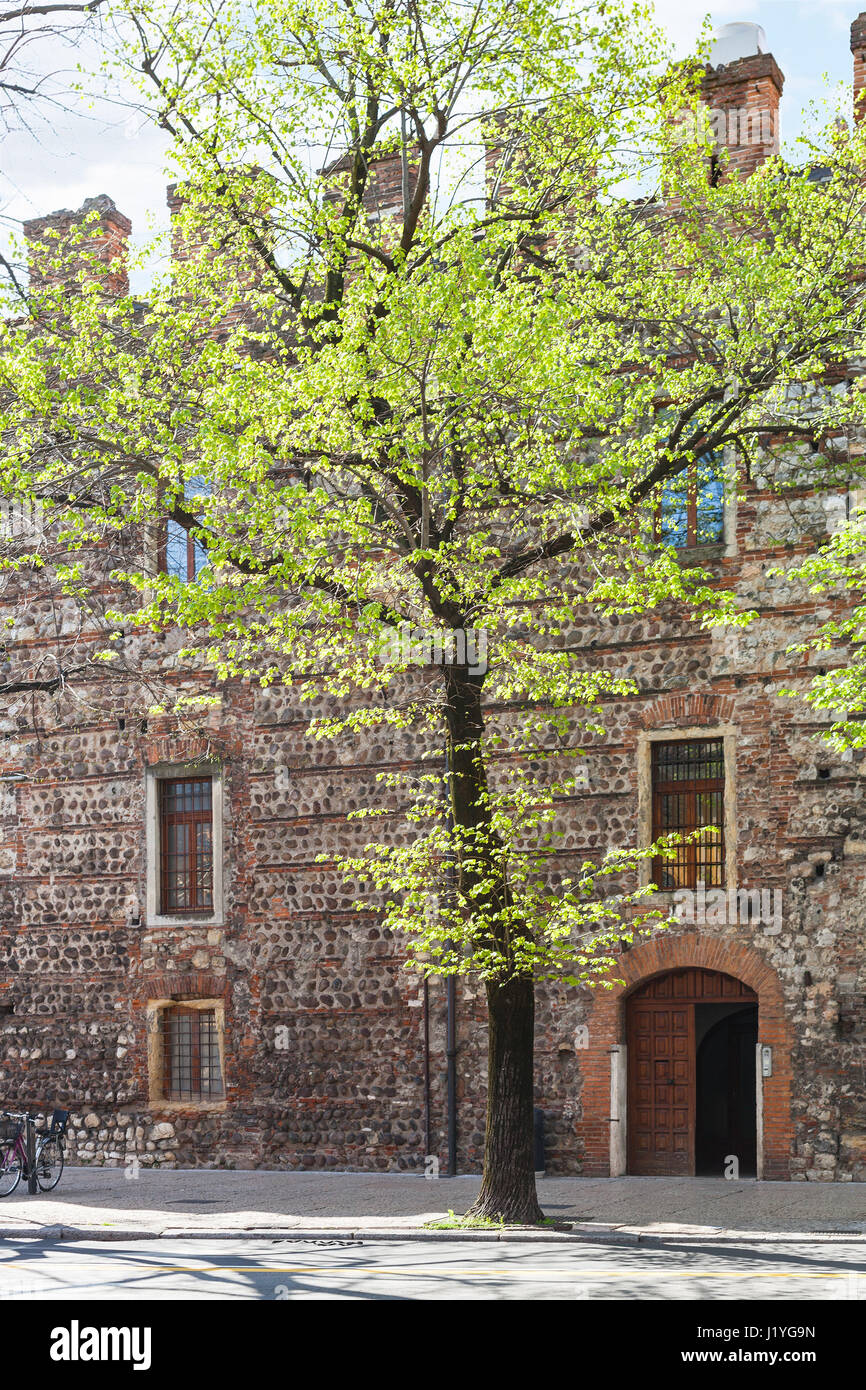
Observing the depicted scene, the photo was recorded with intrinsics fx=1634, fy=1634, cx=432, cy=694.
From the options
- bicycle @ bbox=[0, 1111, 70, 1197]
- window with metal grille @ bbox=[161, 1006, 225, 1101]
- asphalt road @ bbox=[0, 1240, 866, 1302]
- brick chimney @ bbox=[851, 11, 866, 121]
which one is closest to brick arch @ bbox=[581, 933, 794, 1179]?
asphalt road @ bbox=[0, 1240, 866, 1302]

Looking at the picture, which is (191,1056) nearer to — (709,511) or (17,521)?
(17,521)

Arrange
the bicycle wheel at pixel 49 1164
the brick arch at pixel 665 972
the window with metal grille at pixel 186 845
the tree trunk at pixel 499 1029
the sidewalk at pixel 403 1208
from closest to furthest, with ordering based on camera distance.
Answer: the sidewalk at pixel 403 1208, the tree trunk at pixel 499 1029, the brick arch at pixel 665 972, the bicycle wheel at pixel 49 1164, the window with metal grille at pixel 186 845

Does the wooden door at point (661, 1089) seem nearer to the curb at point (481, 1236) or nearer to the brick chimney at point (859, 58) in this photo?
the curb at point (481, 1236)

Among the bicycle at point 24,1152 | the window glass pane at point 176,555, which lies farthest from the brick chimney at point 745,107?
the bicycle at point 24,1152

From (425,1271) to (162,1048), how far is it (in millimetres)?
10946

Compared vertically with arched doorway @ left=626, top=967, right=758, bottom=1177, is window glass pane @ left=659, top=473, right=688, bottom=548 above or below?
above

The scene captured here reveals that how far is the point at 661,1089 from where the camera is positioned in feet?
60.1

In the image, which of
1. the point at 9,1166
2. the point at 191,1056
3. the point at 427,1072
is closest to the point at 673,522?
the point at 427,1072

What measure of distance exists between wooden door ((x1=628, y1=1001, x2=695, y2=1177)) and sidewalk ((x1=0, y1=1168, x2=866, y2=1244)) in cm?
39

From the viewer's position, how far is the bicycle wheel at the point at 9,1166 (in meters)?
19.0

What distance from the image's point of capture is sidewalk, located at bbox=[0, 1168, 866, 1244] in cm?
1420

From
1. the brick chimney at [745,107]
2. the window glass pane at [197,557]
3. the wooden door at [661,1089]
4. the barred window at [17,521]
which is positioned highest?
the brick chimney at [745,107]

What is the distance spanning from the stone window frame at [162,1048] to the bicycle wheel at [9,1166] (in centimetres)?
235

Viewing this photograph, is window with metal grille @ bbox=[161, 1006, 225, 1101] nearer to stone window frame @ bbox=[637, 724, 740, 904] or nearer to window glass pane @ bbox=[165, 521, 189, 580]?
window glass pane @ bbox=[165, 521, 189, 580]
